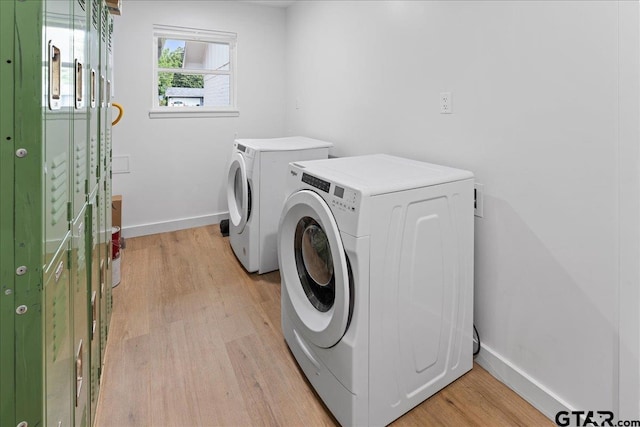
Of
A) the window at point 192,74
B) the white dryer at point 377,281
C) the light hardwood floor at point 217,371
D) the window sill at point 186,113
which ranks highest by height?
the window at point 192,74

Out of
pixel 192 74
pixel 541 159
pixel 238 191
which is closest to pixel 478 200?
pixel 541 159

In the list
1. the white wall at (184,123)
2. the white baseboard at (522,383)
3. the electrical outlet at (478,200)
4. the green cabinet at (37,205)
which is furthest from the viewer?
the white wall at (184,123)

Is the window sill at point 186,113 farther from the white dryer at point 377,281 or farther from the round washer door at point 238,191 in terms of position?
the white dryer at point 377,281

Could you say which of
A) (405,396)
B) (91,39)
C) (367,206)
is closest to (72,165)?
(91,39)

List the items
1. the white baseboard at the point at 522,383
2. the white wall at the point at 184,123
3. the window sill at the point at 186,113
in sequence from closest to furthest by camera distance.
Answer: the white baseboard at the point at 522,383, the white wall at the point at 184,123, the window sill at the point at 186,113

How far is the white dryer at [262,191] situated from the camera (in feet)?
8.69

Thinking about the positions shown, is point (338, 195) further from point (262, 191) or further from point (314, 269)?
point (262, 191)

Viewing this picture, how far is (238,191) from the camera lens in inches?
119

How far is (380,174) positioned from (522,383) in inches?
44.1

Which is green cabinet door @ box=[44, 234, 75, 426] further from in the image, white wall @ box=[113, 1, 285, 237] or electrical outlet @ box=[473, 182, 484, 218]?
white wall @ box=[113, 1, 285, 237]

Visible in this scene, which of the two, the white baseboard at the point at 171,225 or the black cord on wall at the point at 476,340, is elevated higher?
the white baseboard at the point at 171,225

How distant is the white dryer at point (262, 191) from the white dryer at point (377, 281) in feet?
3.09

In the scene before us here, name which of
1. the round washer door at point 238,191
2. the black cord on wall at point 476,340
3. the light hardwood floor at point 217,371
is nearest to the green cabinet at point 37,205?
the light hardwood floor at point 217,371

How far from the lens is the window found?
3525 mm
